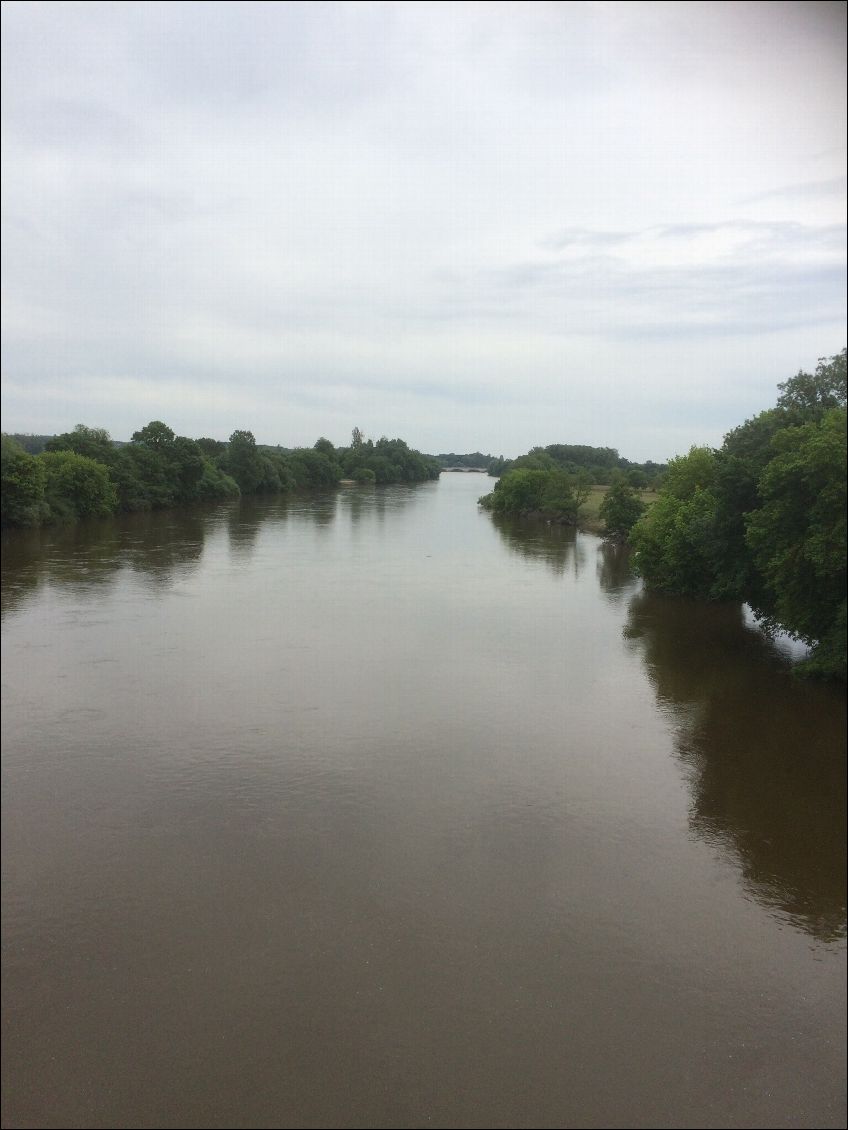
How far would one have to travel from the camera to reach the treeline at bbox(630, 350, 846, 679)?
14.7 metres

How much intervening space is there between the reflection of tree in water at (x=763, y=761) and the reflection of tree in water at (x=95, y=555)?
1605cm

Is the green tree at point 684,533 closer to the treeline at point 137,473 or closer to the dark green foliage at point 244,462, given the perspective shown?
the treeline at point 137,473

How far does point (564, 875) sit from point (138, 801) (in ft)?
18.9

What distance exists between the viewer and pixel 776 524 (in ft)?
53.0

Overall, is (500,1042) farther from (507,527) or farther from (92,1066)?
(507,527)

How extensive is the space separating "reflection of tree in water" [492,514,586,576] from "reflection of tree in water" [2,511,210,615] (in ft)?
52.3

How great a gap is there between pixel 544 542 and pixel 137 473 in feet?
83.2

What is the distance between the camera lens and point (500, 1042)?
6430 millimetres

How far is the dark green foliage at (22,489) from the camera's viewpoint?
29609 millimetres

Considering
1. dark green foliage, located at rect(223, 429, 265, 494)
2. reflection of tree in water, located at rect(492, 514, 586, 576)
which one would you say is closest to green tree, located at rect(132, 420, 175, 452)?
dark green foliage, located at rect(223, 429, 265, 494)

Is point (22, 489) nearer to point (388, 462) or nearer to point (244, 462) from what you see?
point (244, 462)

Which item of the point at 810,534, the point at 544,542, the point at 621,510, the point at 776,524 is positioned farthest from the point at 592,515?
the point at 810,534

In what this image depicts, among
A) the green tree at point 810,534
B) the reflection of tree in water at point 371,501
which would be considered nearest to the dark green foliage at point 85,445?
the reflection of tree in water at point 371,501

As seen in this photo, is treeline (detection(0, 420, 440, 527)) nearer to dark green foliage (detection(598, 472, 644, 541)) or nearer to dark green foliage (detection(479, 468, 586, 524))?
dark green foliage (detection(479, 468, 586, 524))
